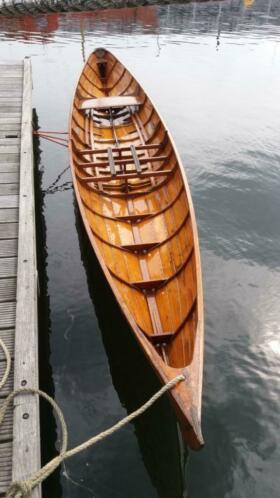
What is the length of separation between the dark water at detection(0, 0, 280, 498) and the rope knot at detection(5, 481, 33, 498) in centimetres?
192

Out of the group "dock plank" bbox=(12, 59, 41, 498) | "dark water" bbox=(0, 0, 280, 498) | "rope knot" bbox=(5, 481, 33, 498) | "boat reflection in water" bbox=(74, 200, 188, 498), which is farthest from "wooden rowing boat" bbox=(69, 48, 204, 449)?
"rope knot" bbox=(5, 481, 33, 498)

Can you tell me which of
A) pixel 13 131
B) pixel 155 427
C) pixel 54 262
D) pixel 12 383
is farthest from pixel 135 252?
pixel 13 131

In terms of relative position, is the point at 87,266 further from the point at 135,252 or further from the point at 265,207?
the point at 265,207

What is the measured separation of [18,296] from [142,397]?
247 cm

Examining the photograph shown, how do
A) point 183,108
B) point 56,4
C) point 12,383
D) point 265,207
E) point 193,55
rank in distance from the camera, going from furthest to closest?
point 56,4, point 193,55, point 183,108, point 265,207, point 12,383

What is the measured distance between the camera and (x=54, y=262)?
30.0 ft

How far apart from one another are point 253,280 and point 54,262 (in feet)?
14.2

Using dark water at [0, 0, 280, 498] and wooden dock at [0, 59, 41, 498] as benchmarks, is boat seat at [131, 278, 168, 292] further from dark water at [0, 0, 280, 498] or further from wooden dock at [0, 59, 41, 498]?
wooden dock at [0, 59, 41, 498]

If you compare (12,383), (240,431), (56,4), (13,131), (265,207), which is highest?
(56,4)

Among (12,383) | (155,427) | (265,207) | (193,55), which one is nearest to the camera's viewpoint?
(12,383)

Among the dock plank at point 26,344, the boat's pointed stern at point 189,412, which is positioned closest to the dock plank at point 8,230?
the dock plank at point 26,344

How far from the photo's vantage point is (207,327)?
751 cm

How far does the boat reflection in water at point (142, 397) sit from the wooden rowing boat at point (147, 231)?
0.58 metres

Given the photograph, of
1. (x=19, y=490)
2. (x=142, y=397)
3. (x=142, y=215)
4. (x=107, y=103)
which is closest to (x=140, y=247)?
(x=142, y=215)
